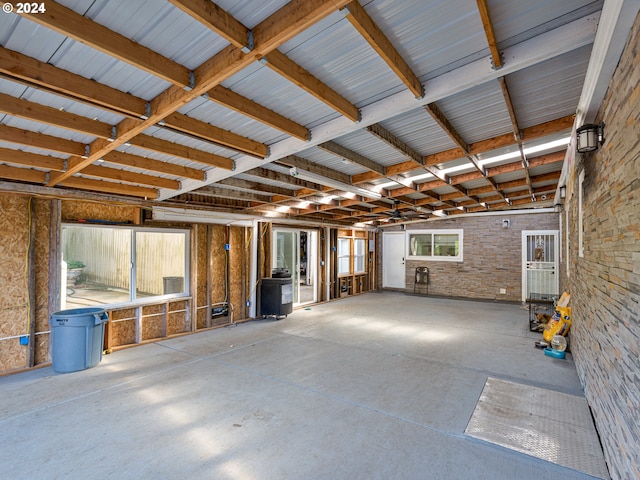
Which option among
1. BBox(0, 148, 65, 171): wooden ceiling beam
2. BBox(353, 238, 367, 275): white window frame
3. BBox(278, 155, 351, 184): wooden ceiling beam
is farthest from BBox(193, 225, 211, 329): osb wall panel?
BBox(353, 238, 367, 275): white window frame

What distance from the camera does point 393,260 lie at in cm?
1230

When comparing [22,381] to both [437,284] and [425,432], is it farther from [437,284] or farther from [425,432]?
[437,284]

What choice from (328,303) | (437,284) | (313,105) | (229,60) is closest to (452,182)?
(313,105)

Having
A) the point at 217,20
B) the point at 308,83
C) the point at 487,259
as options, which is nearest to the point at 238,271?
the point at 308,83

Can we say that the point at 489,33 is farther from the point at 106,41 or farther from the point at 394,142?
the point at 106,41

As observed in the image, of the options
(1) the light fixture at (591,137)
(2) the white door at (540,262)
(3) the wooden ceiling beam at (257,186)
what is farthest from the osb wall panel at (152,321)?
(2) the white door at (540,262)

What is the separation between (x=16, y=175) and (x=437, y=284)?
35.7 ft

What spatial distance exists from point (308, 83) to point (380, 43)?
0.60 m

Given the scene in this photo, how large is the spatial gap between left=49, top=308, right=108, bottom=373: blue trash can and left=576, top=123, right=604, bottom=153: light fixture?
582 centimetres

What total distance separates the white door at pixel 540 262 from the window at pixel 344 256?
538 cm

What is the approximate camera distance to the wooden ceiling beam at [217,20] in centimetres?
159

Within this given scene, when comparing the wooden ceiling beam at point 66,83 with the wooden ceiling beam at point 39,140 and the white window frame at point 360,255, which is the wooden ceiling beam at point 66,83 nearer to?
the wooden ceiling beam at point 39,140

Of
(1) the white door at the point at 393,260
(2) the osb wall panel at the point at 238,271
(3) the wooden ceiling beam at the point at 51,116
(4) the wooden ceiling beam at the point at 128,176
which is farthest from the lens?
(1) the white door at the point at 393,260

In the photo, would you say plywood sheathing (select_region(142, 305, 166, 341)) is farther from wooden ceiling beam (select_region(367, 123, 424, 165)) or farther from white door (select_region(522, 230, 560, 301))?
white door (select_region(522, 230, 560, 301))
